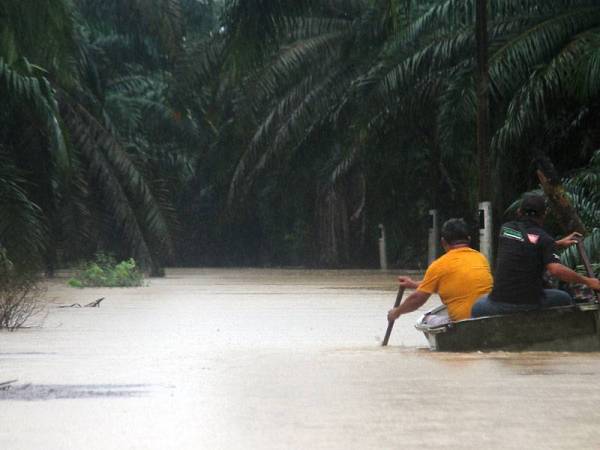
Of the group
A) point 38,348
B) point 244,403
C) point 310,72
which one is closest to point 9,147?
point 310,72

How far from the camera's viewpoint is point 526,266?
13992 mm

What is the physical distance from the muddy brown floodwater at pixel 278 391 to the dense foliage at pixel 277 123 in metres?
6.16

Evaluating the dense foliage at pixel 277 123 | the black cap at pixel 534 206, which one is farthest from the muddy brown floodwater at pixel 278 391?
the dense foliage at pixel 277 123

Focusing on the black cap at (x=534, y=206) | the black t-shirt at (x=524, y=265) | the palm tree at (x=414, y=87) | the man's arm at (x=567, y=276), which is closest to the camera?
the man's arm at (x=567, y=276)

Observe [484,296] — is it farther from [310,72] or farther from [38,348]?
[310,72]

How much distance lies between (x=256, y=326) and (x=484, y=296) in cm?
607

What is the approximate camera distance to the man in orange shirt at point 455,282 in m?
14.6

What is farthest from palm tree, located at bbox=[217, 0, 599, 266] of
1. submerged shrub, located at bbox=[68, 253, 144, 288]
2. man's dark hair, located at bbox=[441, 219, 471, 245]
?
man's dark hair, located at bbox=[441, 219, 471, 245]

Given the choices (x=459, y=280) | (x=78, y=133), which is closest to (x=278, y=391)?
(x=459, y=280)

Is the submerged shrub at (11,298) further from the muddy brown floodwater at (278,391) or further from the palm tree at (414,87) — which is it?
the palm tree at (414,87)

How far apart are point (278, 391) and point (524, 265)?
11.2ft

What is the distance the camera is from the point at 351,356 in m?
14.6

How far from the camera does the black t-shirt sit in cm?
1399

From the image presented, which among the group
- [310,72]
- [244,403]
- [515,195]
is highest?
[310,72]
